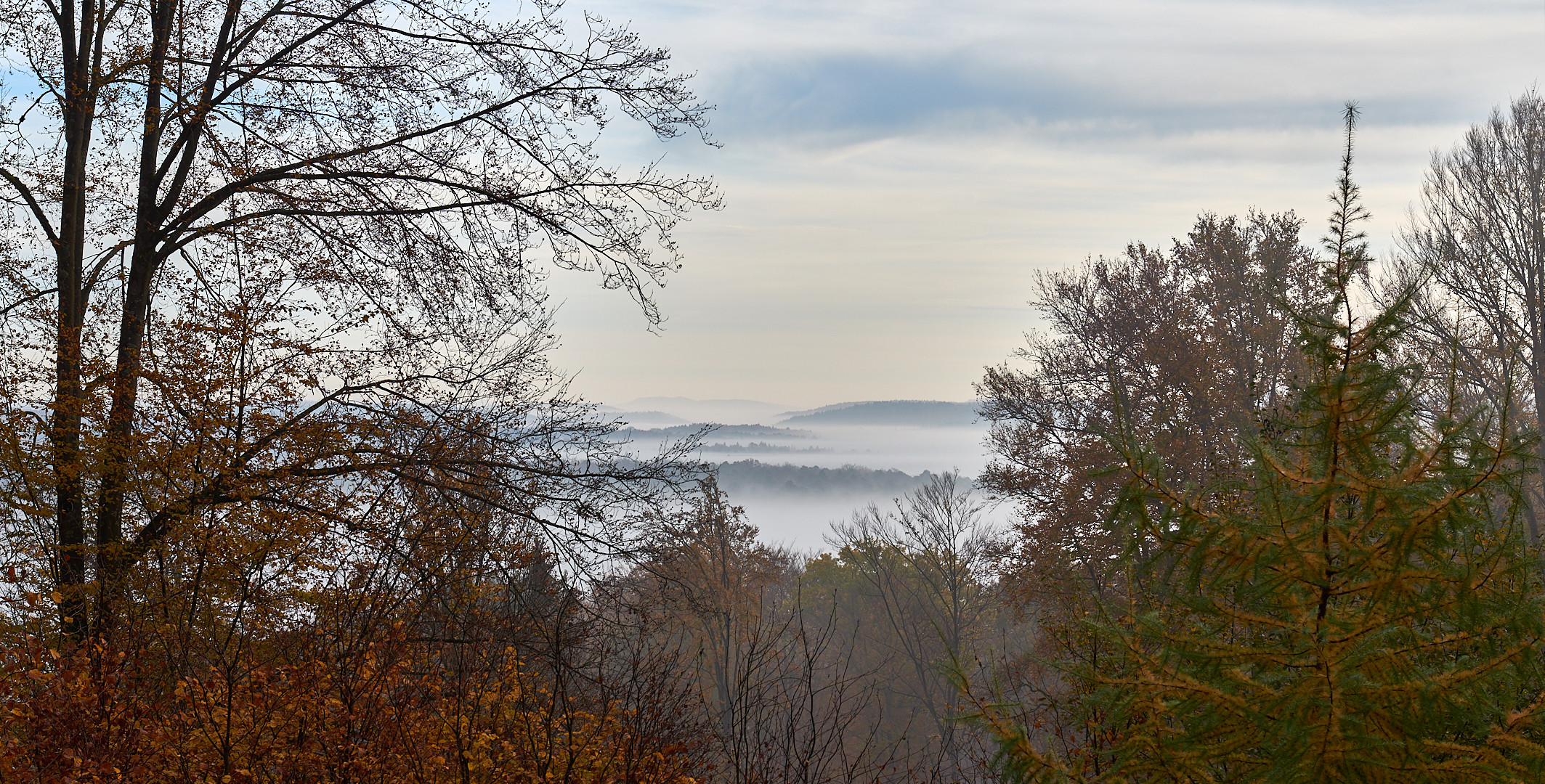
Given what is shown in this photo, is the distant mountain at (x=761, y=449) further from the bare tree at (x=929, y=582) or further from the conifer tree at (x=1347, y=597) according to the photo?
the conifer tree at (x=1347, y=597)

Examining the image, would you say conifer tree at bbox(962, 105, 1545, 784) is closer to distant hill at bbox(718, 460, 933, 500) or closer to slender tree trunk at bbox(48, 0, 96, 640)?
slender tree trunk at bbox(48, 0, 96, 640)

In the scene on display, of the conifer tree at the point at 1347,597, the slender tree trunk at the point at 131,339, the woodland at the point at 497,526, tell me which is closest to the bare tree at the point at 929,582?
the woodland at the point at 497,526

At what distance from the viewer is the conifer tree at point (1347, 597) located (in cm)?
328

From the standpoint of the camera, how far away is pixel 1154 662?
3.65 m

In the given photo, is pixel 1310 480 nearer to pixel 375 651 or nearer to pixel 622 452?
pixel 375 651

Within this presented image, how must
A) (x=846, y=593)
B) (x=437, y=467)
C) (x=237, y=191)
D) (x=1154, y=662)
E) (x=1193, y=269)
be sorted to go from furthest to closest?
(x=846, y=593)
(x=1193, y=269)
(x=237, y=191)
(x=437, y=467)
(x=1154, y=662)

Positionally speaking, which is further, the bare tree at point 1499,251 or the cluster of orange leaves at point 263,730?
the bare tree at point 1499,251

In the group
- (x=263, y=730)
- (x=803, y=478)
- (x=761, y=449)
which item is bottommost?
(x=263, y=730)

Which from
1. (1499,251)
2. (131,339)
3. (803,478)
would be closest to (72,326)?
(131,339)

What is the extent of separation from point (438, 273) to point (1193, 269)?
15620 millimetres

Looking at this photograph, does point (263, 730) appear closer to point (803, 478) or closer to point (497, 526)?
point (497, 526)

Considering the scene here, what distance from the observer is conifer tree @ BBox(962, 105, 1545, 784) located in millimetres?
3279

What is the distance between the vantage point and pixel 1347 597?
389 centimetres

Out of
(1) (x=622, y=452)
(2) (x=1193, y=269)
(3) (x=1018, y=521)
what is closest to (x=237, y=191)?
(1) (x=622, y=452)
